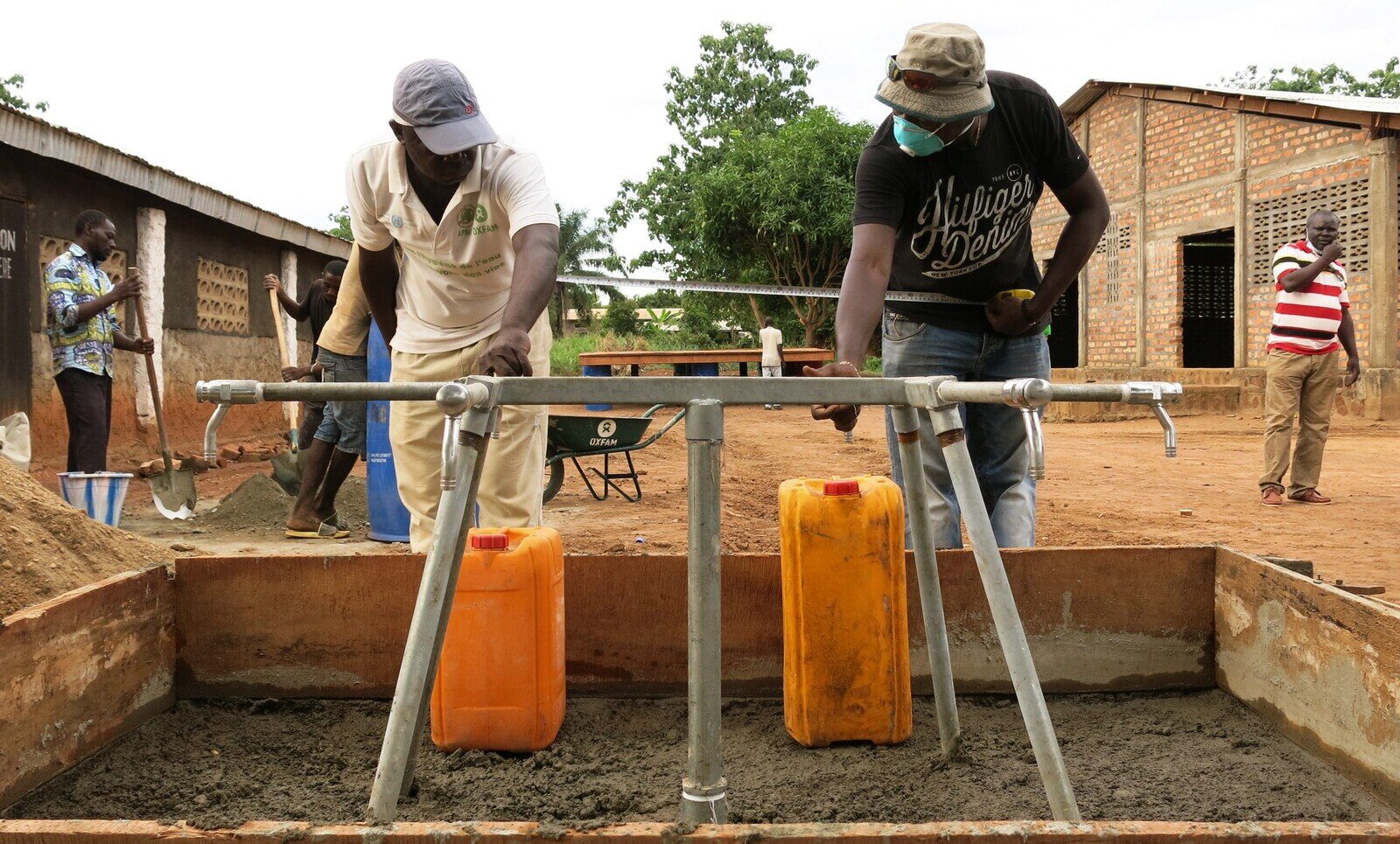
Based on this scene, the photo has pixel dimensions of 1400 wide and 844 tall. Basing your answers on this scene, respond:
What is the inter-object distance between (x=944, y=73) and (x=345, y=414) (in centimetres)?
375

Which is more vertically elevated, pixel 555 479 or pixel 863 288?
pixel 863 288

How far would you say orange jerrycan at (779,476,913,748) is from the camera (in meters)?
2.34

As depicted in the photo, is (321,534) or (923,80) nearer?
(923,80)

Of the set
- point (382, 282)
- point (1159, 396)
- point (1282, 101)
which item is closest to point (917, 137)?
point (1159, 396)

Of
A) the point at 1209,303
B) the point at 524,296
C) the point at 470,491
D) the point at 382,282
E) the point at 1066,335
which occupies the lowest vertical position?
the point at 470,491

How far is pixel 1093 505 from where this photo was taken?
6.96 meters

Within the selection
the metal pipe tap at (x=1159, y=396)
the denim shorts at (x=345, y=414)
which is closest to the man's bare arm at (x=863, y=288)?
the metal pipe tap at (x=1159, y=396)

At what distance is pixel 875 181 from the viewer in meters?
2.71

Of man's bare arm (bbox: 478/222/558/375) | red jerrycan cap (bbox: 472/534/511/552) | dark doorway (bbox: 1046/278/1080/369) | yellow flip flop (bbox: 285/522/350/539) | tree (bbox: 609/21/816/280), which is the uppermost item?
→ tree (bbox: 609/21/816/280)

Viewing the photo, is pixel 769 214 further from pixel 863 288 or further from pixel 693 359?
pixel 863 288

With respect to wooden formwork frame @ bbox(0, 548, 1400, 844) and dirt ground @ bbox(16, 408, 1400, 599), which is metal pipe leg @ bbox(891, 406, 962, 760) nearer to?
wooden formwork frame @ bbox(0, 548, 1400, 844)

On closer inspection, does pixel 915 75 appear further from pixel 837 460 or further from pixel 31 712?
pixel 837 460

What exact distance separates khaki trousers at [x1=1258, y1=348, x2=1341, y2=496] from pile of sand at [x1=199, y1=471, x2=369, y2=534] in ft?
17.4

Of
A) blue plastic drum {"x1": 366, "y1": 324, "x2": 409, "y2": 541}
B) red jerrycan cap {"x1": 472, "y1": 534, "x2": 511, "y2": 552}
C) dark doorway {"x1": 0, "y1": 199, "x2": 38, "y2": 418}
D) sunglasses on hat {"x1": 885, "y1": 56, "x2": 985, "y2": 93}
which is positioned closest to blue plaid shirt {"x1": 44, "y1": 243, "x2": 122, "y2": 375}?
dark doorway {"x1": 0, "y1": 199, "x2": 38, "y2": 418}
